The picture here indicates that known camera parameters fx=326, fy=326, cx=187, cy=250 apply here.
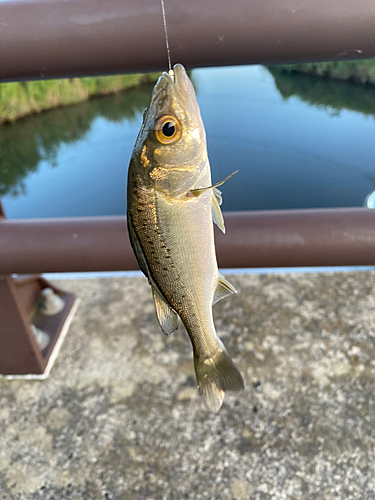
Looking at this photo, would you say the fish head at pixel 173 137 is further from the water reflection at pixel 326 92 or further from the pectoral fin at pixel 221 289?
the water reflection at pixel 326 92

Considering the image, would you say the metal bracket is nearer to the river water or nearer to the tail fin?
the tail fin

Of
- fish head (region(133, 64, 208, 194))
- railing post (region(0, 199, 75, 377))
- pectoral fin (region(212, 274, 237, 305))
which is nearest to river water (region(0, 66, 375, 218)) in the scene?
railing post (region(0, 199, 75, 377))

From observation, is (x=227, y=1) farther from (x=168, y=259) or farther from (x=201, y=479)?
(x=201, y=479)

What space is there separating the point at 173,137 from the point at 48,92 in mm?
5328

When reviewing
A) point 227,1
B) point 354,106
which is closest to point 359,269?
point 227,1

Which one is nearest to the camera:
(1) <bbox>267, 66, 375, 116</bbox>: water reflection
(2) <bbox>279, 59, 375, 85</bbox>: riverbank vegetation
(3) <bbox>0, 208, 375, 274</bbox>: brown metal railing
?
(3) <bbox>0, 208, 375, 274</bbox>: brown metal railing

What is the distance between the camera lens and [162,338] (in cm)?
179

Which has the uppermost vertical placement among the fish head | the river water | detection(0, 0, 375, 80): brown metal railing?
detection(0, 0, 375, 80): brown metal railing

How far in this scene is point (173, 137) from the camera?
25.3 inches

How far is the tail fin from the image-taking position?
0.83 meters

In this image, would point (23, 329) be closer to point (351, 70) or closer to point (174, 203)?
point (174, 203)

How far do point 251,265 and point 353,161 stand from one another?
12.2 feet

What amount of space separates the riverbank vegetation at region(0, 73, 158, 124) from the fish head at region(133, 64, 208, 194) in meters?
4.13

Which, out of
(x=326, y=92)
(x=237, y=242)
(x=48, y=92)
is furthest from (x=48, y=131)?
(x=237, y=242)
